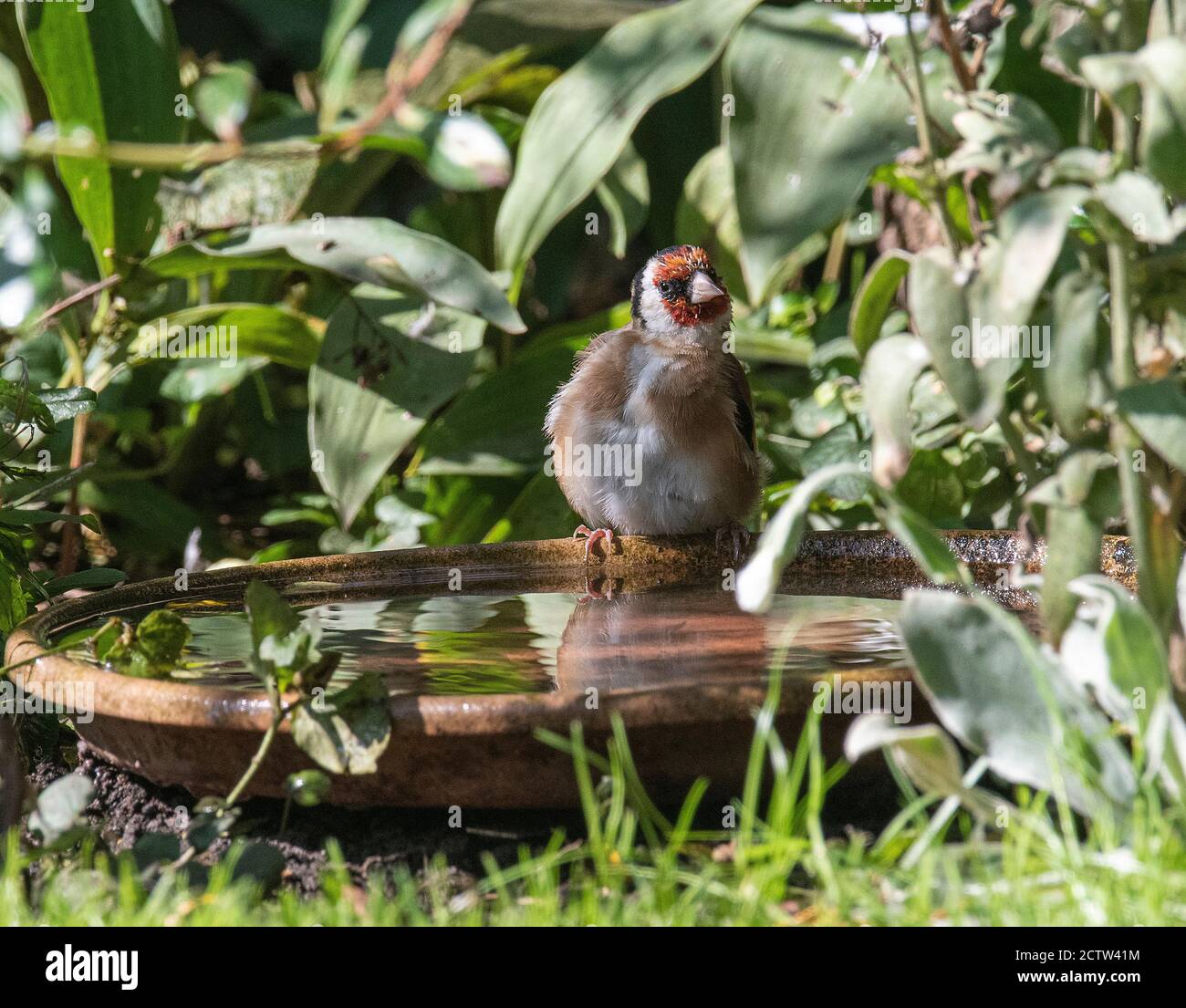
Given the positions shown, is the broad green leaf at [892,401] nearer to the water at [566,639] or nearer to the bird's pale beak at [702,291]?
the water at [566,639]

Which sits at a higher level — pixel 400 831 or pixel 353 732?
pixel 353 732

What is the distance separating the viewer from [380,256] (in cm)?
340

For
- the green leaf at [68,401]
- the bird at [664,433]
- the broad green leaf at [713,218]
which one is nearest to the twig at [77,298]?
the green leaf at [68,401]

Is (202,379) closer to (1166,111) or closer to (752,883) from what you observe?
(752,883)

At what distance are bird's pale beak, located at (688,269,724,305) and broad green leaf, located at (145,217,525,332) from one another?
0.71 meters

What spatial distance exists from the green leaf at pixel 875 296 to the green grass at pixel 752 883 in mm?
725

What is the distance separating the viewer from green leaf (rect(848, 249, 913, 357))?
7.20ft

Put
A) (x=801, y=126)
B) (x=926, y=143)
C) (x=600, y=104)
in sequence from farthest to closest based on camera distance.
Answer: (x=600, y=104) < (x=801, y=126) < (x=926, y=143)

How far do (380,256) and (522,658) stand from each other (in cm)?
129

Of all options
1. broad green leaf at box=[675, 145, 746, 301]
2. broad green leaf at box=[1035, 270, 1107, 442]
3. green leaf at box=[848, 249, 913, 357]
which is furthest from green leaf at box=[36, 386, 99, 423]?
broad green leaf at box=[675, 145, 746, 301]

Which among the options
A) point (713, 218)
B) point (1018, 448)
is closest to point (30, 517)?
point (1018, 448)

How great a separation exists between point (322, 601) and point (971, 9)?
174 cm
